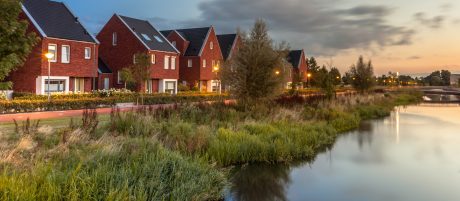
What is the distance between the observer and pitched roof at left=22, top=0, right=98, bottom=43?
94.9ft

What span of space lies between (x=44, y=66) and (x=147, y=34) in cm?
1398

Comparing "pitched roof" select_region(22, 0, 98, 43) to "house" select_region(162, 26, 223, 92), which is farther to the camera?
"house" select_region(162, 26, 223, 92)

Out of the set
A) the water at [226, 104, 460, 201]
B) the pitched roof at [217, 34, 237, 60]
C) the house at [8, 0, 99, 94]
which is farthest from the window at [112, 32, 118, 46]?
the water at [226, 104, 460, 201]

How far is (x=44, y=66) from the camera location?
28094mm

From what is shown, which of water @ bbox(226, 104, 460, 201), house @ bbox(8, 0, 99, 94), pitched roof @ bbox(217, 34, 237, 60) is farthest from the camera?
pitched roof @ bbox(217, 34, 237, 60)

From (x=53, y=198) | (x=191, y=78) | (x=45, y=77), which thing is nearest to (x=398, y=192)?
(x=53, y=198)

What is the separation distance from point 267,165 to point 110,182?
6.60 metres

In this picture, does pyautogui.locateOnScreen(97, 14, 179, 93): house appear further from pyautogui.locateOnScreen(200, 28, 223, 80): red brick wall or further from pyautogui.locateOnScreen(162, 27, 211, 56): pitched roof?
pyautogui.locateOnScreen(200, 28, 223, 80): red brick wall

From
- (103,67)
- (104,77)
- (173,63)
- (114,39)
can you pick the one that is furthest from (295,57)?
(104,77)

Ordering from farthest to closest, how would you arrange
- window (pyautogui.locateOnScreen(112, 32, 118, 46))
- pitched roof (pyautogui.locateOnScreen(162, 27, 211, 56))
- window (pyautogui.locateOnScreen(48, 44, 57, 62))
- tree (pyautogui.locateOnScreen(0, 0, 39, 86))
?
1. pitched roof (pyautogui.locateOnScreen(162, 27, 211, 56))
2. window (pyautogui.locateOnScreen(112, 32, 118, 46))
3. window (pyautogui.locateOnScreen(48, 44, 57, 62))
4. tree (pyautogui.locateOnScreen(0, 0, 39, 86))

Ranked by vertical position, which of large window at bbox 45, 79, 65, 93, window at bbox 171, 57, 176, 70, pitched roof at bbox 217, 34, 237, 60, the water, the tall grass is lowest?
the water

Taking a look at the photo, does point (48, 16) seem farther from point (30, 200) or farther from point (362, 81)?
point (362, 81)

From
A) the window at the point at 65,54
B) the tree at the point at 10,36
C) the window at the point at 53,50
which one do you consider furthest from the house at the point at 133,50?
the tree at the point at 10,36

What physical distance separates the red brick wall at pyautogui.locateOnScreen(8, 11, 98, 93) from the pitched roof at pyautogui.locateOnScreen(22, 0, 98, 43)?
1.36 ft
